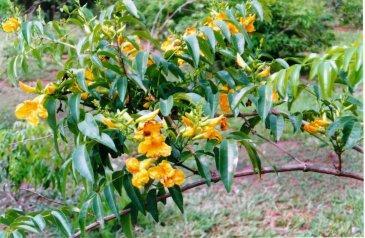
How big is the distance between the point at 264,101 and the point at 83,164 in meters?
0.38

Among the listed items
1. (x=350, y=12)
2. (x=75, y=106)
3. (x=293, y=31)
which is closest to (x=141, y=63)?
(x=75, y=106)

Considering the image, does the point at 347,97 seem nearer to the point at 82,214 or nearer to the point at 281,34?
the point at 82,214

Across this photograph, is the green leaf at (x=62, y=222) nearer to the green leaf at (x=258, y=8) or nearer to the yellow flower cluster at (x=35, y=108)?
the yellow flower cluster at (x=35, y=108)

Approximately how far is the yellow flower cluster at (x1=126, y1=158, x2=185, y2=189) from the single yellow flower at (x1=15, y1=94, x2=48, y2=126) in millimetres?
208

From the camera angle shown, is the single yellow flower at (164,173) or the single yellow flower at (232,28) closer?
the single yellow flower at (164,173)

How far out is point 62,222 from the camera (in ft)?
4.13

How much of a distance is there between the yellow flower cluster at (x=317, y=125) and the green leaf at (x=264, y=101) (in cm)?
21

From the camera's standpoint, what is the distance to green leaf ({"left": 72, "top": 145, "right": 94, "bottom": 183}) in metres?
1.04

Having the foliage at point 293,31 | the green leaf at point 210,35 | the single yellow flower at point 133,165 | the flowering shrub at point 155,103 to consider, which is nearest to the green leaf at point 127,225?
the flowering shrub at point 155,103

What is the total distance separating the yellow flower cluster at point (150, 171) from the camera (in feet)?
3.56

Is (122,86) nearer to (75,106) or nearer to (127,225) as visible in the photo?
(75,106)

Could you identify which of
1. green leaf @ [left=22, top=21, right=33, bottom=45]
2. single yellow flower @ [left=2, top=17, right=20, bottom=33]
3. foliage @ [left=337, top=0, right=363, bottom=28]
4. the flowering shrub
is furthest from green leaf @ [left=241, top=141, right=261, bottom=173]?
foliage @ [left=337, top=0, right=363, bottom=28]

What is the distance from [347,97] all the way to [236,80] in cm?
26

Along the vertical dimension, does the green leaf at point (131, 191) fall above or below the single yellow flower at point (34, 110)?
below
